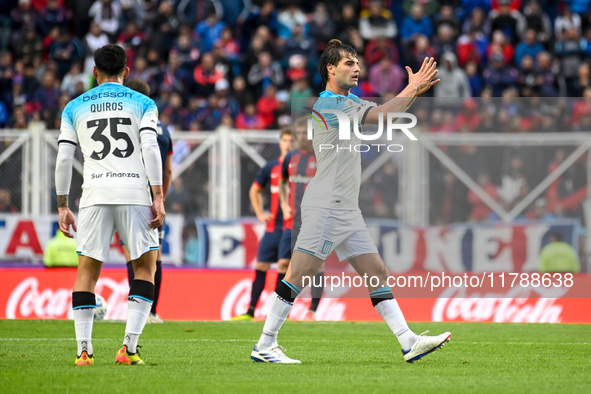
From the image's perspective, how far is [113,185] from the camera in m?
6.96

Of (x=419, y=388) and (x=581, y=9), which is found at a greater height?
A: (x=581, y=9)

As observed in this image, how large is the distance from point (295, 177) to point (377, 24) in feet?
31.2

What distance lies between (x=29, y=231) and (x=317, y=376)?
10.4 m

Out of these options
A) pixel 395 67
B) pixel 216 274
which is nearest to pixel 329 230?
A: pixel 216 274

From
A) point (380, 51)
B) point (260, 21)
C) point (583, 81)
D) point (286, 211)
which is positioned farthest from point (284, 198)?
point (260, 21)

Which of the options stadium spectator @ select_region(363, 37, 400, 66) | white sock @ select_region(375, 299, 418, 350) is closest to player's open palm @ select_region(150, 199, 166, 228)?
white sock @ select_region(375, 299, 418, 350)

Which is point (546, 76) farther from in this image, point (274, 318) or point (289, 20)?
point (274, 318)

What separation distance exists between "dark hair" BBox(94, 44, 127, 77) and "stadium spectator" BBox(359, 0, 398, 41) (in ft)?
46.1

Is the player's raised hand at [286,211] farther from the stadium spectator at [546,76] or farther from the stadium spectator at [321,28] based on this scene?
the stadium spectator at [321,28]

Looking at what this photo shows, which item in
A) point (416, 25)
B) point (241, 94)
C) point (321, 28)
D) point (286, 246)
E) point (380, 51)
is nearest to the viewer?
point (286, 246)

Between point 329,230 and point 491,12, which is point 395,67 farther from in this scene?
point 329,230

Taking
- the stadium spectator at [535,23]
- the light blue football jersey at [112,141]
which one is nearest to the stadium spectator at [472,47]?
the stadium spectator at [535,23]

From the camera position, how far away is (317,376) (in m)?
6.75

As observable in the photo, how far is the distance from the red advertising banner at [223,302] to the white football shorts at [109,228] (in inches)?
239
